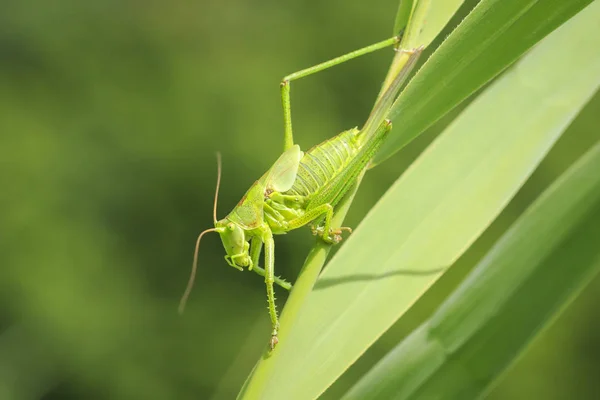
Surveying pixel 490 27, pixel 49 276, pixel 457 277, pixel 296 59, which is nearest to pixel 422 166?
pixel 490 27

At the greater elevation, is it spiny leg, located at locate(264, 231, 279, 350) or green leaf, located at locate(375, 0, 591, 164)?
green leaf, located at locate(375, 0, 591, 164)

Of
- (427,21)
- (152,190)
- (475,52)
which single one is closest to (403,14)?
(427,21)

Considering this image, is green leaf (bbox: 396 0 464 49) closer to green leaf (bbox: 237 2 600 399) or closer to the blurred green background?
green leaf (bbox: 237 2 600 399)

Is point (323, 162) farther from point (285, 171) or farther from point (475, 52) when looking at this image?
point (475, 52)

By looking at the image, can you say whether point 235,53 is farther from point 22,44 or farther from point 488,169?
point 488,169

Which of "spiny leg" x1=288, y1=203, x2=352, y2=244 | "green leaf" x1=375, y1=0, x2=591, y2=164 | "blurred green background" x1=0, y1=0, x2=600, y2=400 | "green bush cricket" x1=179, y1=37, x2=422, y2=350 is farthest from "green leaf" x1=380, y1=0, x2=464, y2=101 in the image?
"blurred green background" x1=0, y1=0, x2=600, y2=400

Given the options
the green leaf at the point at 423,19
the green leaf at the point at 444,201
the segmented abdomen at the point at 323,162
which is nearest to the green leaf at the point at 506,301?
the green leaf at the point at 444,201
